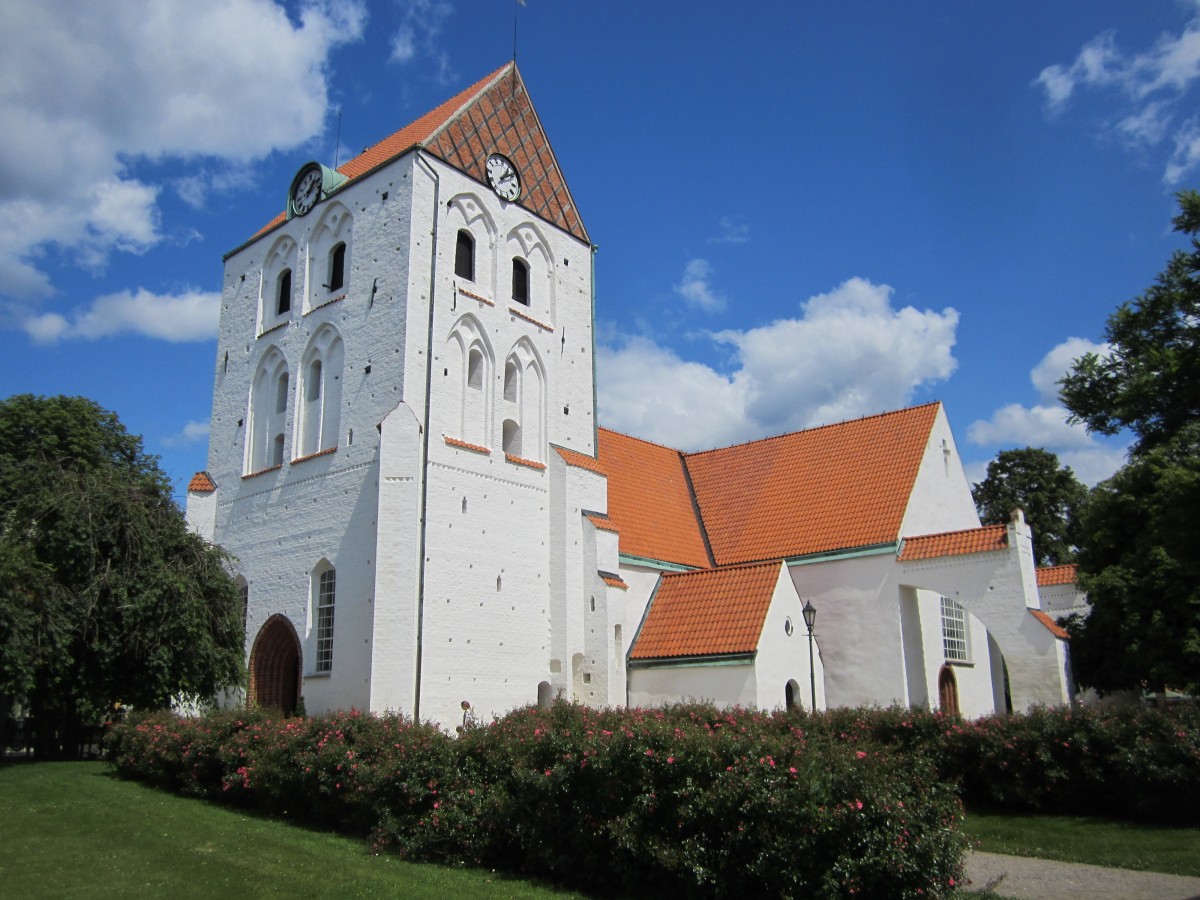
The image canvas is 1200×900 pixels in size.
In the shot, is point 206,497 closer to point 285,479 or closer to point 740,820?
point 285,479

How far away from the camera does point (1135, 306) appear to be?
67.6ft

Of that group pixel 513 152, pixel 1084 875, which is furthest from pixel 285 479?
pixel 1084 875

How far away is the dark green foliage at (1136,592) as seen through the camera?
24.6m

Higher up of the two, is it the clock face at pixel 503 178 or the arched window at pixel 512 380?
the clock face at pixel 503 178

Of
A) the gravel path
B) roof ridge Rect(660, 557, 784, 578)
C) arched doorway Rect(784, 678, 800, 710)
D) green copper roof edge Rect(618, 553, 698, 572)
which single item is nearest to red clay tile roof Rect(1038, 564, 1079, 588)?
green copper roof edge Rect(618, 553, 698, 572)

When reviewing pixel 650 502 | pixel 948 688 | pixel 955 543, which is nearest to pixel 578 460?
pixel 650 502

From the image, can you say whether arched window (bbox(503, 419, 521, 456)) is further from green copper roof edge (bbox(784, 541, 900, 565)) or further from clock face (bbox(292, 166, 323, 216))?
clock face (bbox(292, 166, 323, 216))

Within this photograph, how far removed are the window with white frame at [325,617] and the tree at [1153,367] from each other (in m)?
15.8

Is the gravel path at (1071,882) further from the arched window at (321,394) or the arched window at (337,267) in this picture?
the arched window at (337,267)

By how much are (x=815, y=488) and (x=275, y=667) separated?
1411 centimetres

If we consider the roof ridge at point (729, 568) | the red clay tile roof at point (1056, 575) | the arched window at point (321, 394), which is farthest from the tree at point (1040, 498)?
the arched window at point (321, 394)

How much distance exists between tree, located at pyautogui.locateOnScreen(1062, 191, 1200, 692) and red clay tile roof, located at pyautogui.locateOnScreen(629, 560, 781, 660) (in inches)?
295

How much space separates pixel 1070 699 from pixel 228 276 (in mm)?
22388

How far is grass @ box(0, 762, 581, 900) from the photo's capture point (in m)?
9.39
